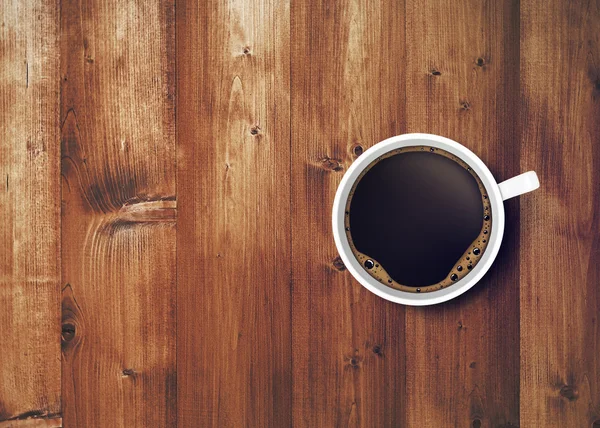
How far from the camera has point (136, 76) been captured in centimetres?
85

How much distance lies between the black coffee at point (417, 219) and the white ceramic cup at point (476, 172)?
0.01 metres

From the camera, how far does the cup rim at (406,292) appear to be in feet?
2.46

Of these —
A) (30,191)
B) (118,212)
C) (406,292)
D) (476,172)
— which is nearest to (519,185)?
(476,172)

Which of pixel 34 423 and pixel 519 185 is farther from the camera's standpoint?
Answer: pixel 34 423

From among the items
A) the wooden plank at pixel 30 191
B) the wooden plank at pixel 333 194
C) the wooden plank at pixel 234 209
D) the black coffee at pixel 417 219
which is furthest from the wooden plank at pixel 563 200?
the wooden plank at pixel 30 191

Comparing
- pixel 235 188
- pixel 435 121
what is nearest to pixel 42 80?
pixel 235 188

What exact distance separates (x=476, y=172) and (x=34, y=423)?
2.76 ft

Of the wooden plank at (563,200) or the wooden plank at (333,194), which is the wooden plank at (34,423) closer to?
the wooden plank at (333,194)

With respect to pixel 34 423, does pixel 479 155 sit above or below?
above

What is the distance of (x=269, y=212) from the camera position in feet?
2.75

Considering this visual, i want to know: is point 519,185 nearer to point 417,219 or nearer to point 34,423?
point 417,219

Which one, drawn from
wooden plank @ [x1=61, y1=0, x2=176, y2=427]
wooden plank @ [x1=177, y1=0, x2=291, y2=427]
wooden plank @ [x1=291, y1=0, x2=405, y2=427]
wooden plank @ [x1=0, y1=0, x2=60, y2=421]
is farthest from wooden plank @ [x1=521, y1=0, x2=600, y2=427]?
wooden plank @ [x1=0, y1=0, x2=60, y2=421]

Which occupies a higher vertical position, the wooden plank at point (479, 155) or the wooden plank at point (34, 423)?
the wooden plank at point (479, 155)

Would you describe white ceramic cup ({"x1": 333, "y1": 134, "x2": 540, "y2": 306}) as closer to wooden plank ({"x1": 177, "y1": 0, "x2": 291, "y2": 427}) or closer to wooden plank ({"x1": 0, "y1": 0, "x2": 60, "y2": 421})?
wooden plank ({"x1": 177, "y1": 0, "x2": 291, "y2": 427})
